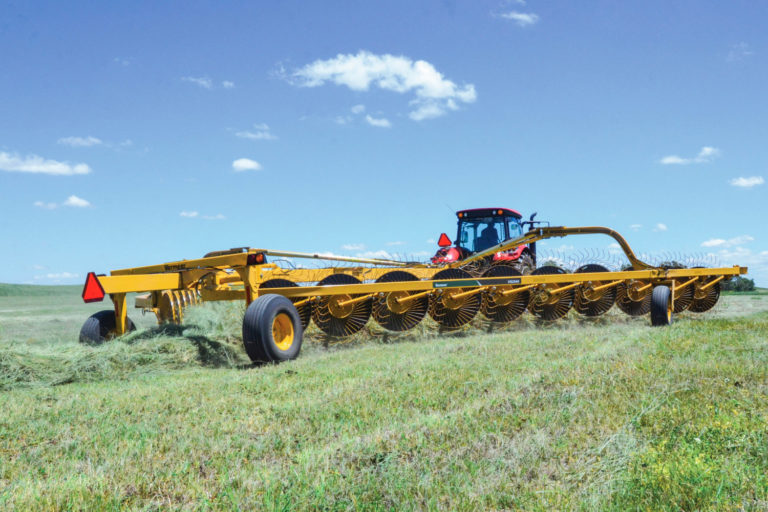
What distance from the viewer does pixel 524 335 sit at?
827cm

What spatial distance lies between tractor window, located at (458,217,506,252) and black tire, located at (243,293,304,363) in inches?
262

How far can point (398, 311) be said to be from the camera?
28.9 ft

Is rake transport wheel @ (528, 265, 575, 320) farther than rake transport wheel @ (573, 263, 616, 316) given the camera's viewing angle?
No

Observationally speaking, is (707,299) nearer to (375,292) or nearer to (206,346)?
(375,292)

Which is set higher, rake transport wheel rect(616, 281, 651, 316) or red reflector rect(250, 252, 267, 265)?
red reflector rect(250, 252, 267, 265)

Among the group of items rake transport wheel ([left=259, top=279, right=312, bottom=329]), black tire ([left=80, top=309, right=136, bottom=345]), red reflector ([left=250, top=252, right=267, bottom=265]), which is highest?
red reflector ([left=250, top=252, right=267, bottom=265])

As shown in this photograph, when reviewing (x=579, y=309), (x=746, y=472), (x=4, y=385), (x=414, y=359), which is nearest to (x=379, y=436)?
(x=746, y=472)

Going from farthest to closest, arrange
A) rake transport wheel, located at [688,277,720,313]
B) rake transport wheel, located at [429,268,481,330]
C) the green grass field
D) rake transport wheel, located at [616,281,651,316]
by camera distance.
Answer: rake transport wheel, located at [688,277,720,313] → rake transport wheel, located at [616,281,651,316] → rake transport wheel, located at [429,268,481,330] → the green grass field

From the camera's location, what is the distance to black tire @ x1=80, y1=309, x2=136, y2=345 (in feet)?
24.4

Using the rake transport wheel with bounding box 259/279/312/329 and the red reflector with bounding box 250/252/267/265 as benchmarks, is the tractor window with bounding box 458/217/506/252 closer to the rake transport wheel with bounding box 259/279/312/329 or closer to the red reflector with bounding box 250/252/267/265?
the rake transport wheel with bounding box 259/279/312/329

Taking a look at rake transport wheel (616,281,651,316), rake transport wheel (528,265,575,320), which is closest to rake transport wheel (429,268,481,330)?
rake transport wheel (528,265,575,320)

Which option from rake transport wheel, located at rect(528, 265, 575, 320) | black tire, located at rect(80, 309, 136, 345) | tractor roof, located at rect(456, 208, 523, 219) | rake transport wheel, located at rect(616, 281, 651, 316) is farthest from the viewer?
tractor roof, located at rect(456, 208, 523, 219)

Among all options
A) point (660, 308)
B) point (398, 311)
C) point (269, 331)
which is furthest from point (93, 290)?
point (660, 308)

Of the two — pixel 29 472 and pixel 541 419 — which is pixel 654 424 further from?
pixel 29 472
